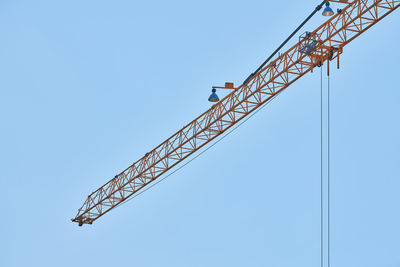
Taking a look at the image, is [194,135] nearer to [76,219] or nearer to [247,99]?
[247,99]

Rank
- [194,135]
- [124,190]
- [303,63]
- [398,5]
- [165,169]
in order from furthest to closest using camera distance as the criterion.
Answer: [124,190], [165,169], [194,135], [303,63], [398,5]

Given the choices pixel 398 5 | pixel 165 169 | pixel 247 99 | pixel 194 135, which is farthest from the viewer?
pixel 165 169

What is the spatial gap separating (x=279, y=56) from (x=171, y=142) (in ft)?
41.7

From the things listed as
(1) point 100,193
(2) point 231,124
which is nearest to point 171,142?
(2) point 231,124

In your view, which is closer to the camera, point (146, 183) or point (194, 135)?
point (194, 135)

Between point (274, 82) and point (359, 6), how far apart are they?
25.0 feet

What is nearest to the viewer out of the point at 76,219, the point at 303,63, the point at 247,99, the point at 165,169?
the point at 303,63

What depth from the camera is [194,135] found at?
48000mm

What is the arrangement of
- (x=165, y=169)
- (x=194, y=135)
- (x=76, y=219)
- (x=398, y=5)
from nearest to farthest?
1. (x=398, y=5)
2. (x=194, y=135)
3. (x=165, y=169)
4. (x=76, y=219)

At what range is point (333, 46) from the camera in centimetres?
3775

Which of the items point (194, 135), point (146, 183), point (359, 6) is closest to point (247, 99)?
point (194, 135)

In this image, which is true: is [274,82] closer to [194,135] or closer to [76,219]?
[194,135]

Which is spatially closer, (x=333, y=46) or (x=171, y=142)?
(x=333, y=46)

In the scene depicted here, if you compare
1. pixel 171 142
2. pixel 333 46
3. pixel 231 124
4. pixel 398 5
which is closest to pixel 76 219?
pixel 171 142
